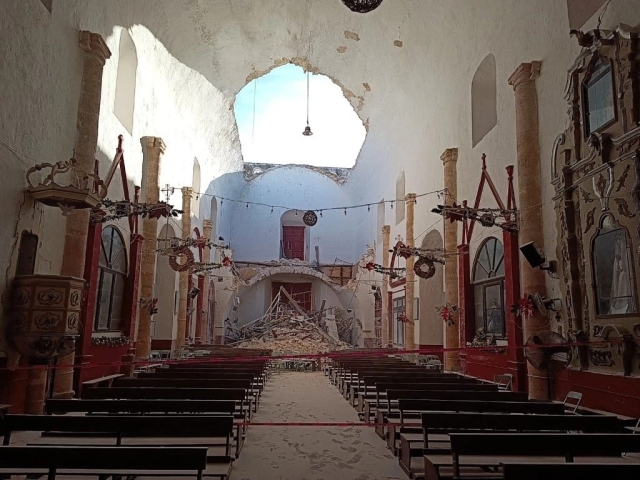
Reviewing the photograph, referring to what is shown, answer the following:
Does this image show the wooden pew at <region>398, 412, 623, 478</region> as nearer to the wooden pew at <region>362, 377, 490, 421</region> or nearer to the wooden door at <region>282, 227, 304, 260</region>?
the wooden pew at <region>362, 377, 490, 421</region>

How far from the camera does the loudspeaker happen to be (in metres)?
8.75

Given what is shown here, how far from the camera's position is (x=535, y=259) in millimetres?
8781

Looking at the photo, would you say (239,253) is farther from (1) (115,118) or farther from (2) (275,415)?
(2) (275,415)

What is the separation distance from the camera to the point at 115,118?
11602 mm

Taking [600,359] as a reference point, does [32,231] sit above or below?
above

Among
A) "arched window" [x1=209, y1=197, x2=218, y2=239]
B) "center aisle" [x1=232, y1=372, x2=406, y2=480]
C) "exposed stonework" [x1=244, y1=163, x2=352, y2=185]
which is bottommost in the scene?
"center aisle" [x1=232, y1=372, x2=406, y2=480]

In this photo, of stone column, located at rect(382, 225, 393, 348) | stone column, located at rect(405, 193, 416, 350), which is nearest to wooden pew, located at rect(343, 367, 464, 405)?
stone column, located at rect(405, 193, 416, 350)

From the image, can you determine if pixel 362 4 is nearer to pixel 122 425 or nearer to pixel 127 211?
pixel 127 211

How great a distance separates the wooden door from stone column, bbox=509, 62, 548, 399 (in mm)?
23123

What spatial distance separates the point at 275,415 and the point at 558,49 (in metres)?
8.28

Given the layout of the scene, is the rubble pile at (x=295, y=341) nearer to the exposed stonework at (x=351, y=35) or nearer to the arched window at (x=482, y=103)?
the arched window at (x=482, y=103)

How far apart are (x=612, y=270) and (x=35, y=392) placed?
8.52m

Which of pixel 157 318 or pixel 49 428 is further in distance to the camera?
pixel 157 318

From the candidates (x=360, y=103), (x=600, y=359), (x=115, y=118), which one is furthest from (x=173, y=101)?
(x=600, y=359)
